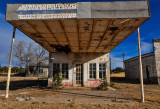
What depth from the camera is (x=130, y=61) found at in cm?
2534

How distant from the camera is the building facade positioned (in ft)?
39.7

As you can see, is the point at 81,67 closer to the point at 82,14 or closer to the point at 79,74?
the point at 79,74

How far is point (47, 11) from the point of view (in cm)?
571

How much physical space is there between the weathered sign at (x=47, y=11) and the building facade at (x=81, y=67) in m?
7.08

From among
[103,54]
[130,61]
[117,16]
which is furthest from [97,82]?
[130,61]

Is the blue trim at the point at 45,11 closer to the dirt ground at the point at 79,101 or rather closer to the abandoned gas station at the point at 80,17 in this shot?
the abandoned gas station at the point at 80,17

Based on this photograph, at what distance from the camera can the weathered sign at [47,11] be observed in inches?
221

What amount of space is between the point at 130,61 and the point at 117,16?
22.1 meters

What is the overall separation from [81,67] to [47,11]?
774 cm

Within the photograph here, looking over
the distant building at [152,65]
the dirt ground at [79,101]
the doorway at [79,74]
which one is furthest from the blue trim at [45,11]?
the distant building at [152,65]

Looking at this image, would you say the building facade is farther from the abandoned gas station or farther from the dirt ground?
the abandoned gas station

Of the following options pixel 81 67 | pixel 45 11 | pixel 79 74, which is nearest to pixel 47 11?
pixel 45 11

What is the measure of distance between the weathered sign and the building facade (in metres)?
7.08

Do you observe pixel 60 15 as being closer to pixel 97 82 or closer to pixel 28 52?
pixel 97 82
